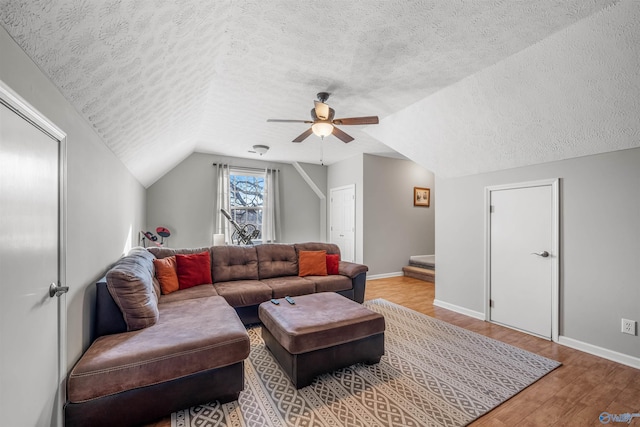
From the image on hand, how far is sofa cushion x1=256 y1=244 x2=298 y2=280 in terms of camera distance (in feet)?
12.1

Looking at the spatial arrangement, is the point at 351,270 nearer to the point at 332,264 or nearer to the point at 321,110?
the point at 332,264

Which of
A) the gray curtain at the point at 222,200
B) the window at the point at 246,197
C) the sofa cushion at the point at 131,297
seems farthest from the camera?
the window at the point at 246,197

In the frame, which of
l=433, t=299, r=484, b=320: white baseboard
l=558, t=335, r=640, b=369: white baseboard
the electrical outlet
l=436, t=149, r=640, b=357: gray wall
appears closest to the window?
l=433, t=299, r=484, b=320: white baseboard

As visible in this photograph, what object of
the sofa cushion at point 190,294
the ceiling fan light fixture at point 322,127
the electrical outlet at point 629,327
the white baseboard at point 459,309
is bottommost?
the white baseboard at point 459,309

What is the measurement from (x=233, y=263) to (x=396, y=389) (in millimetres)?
2414

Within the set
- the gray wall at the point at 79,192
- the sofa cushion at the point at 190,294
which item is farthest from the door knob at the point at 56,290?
the sofa cushion at the point at 190,294

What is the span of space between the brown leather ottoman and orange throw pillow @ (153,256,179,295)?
3.91ft

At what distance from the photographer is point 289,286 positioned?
10.7 ft

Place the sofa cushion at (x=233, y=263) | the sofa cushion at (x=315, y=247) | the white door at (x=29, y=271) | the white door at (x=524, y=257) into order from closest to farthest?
the white door at (x=29, y=271)
the white door at (x=524, y=257)
the sofa cushion at (x=233, y=263)
the sofa cushion at (x=315, y=247)

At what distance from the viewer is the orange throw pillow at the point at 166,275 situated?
2.88 meters

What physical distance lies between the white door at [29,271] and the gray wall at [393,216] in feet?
15.2

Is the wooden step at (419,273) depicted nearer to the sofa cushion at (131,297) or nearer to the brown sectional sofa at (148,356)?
the brown sectional sofa at (148,356)

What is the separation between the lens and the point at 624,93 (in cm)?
202

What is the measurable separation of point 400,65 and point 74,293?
290cm
